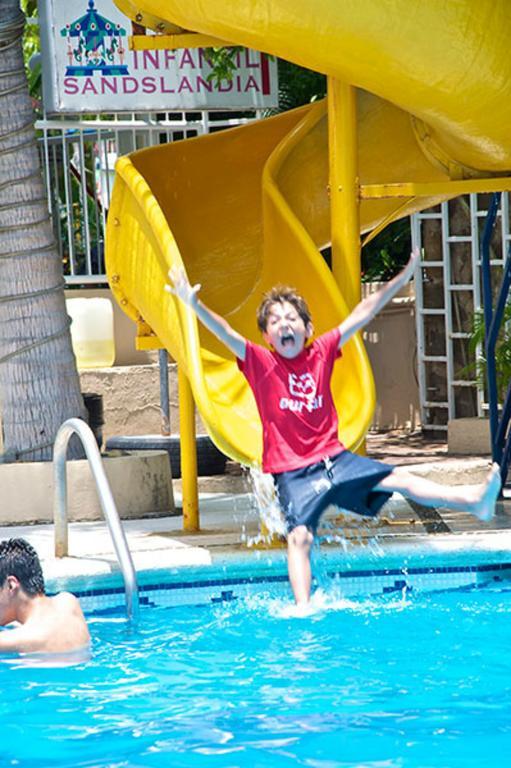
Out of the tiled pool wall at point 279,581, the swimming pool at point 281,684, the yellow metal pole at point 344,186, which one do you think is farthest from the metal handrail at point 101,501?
the yellow metal pole at point 344,186

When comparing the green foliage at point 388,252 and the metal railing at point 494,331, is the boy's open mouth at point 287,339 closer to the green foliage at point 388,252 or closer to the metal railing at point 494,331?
the metal railing at point 494,331

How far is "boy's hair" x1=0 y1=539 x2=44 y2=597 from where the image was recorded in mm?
5621

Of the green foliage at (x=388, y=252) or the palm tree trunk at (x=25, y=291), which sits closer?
the palm tree trunk at (x=25, y=291)

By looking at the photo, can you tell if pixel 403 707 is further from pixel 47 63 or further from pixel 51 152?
pixel 51 152

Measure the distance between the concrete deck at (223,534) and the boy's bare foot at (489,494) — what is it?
125 centimetres

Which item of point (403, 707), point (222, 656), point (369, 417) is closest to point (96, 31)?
point (369, 417)

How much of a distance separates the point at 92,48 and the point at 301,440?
4.16 metres

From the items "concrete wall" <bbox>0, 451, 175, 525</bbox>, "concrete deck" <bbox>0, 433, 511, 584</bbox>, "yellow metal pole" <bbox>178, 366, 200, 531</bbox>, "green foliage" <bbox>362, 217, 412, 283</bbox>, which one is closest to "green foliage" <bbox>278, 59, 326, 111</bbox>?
"green foliage" <bbox>362, 217, 412, 283</bbox>

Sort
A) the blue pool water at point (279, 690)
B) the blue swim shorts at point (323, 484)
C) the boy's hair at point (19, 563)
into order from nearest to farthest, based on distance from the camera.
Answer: the blue pool water at point (279, 690), the boy's hair at point (19, 563), the blue swim shorts at point (323, 484)

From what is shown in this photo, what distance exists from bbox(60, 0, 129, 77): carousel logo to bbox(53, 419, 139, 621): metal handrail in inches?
135

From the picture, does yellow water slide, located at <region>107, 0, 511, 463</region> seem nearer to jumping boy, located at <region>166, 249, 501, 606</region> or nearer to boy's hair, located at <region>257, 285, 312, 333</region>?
jumping boy, located at <region>166, 249, 501, 606</region>

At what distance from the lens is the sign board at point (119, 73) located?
9.91 m

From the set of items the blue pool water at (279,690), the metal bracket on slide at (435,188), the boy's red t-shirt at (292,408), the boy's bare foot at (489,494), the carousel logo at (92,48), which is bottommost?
the blue pool water at (279,690)

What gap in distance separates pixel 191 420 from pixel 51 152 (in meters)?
5.32
